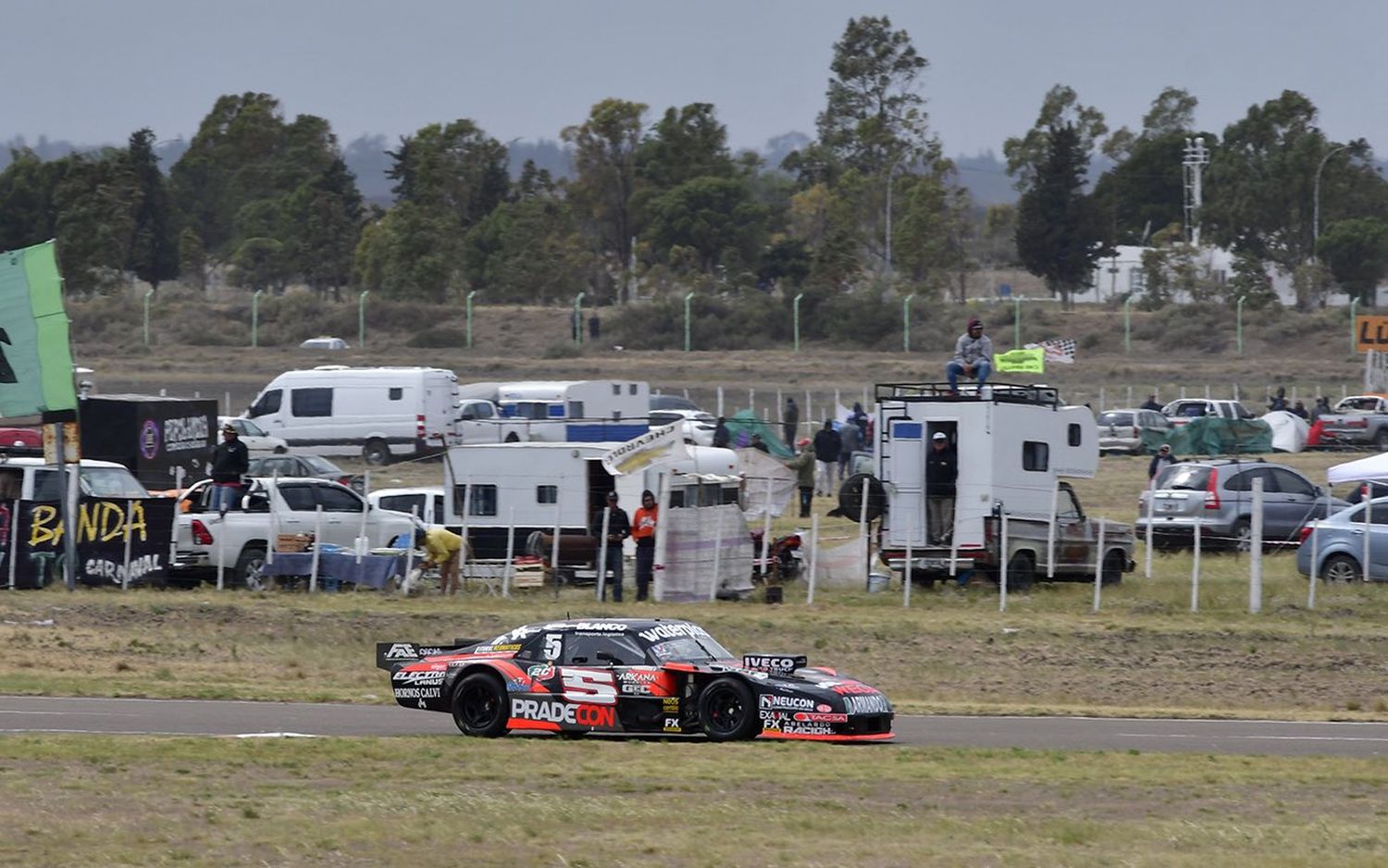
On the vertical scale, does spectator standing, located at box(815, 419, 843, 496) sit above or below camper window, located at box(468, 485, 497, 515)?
above

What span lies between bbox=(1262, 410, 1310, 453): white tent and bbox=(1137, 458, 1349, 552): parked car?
64.1ft

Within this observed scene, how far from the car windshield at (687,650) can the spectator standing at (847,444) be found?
22.5 meters

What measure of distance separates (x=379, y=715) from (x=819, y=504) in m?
20.2

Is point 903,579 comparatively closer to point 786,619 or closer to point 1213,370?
point 786,619

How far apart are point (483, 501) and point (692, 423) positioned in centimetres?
1813

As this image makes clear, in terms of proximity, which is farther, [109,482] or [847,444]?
→ [847,444]

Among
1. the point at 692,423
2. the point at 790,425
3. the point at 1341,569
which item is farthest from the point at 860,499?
the point at 692,423

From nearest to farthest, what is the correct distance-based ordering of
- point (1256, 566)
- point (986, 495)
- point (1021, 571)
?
point (1256, 566) → point (986, 495) → point (1021, 571)

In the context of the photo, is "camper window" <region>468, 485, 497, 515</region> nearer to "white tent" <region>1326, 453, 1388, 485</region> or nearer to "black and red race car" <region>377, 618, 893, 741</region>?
"black and red race car" <region>377, 618, 893, 741</region>

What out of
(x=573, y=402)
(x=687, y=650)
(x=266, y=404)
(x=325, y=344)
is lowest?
(x=687, y=650)

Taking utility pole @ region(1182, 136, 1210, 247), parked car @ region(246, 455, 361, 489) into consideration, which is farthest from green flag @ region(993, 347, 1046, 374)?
utility pole @ region(1182, 136, 1210, 247)

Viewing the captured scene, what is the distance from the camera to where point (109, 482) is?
2730 cm

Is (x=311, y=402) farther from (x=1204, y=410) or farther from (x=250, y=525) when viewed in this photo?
(x=1204, y=410)

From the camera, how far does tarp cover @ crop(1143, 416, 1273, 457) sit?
156 ft
